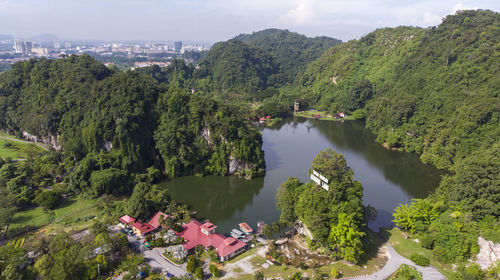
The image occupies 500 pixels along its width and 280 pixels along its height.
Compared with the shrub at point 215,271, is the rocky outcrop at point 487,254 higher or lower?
higher

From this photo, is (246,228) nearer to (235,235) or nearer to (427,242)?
(235,235)

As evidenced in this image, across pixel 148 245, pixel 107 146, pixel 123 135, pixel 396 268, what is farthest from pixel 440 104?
pixel 107 146

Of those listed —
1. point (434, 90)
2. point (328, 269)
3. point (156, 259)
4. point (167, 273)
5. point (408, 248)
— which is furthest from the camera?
point (434, 90)

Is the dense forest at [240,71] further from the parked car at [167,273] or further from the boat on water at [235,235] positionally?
the parked car at [167,273]

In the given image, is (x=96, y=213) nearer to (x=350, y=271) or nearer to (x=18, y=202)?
(x=18, y=202)

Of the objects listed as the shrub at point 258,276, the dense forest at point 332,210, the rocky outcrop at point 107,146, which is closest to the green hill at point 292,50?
the rocky outcrop at point 107,146

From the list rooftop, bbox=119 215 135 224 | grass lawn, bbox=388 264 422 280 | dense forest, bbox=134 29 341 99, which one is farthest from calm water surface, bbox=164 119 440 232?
dense forest, bbox=134 29 341 99
